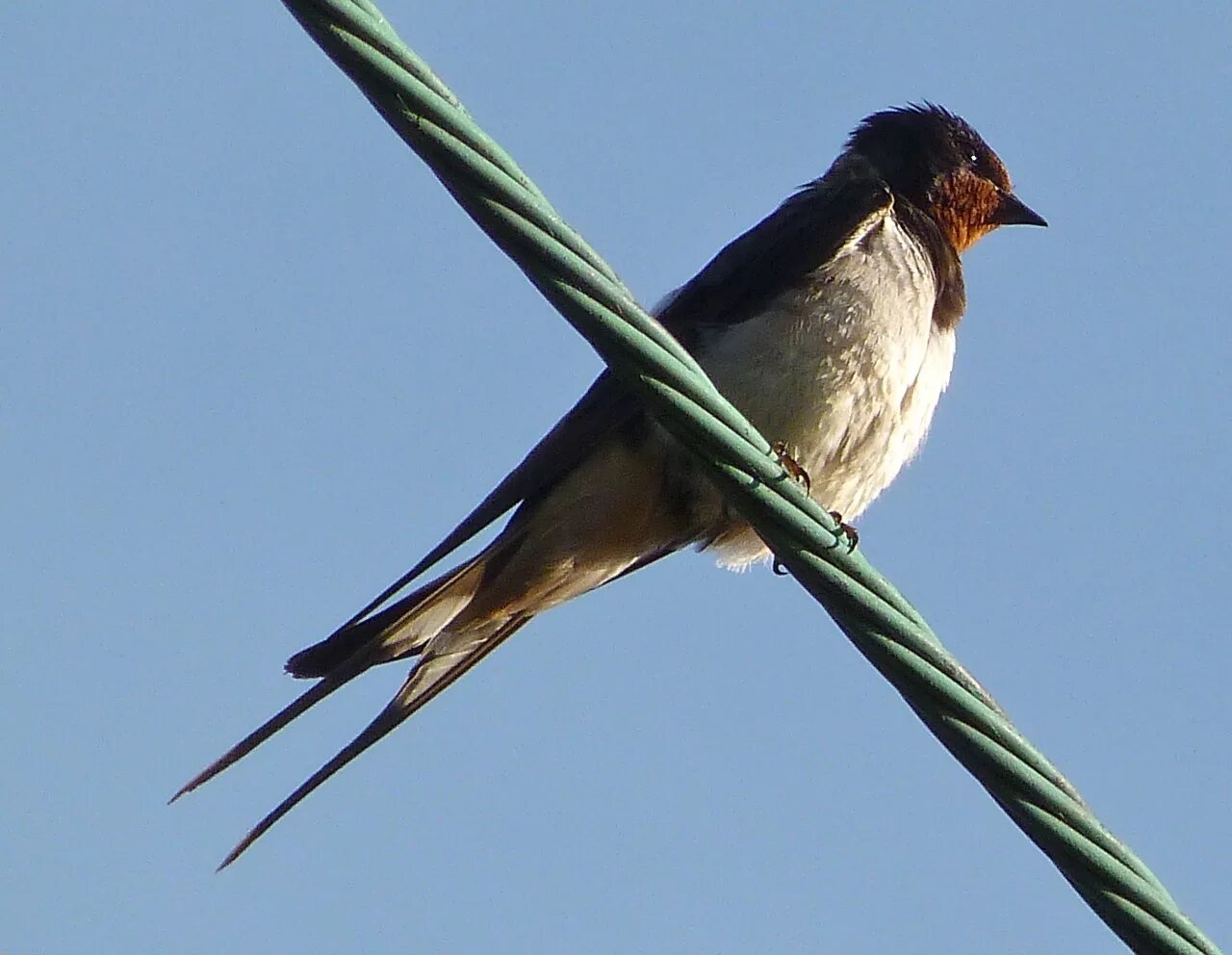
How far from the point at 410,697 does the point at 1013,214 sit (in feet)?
8.72

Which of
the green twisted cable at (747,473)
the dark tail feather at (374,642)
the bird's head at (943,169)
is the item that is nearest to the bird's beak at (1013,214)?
the bird's head at (943,169)

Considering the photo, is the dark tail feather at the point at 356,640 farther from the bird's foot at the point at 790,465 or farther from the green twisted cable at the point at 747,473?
the green twisted cable at the point at 747,473

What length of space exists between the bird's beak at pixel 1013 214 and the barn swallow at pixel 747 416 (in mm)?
979

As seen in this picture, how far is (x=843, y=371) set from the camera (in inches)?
173

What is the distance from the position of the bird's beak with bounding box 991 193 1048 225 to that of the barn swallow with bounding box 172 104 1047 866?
3.21 ft

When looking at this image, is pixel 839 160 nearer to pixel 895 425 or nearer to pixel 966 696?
pixel 895 425

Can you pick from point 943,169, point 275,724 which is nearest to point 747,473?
point 275,724

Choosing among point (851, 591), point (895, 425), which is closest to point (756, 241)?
point (895, 425)

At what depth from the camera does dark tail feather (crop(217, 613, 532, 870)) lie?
3.62m

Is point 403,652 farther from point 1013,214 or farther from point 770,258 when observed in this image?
point 1013,214

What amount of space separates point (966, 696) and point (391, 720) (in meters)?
2.16

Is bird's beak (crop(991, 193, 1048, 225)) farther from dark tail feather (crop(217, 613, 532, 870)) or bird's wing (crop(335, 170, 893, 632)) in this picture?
dark tail feather (crop(217, 613, 532, 870))

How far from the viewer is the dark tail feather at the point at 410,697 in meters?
3.62

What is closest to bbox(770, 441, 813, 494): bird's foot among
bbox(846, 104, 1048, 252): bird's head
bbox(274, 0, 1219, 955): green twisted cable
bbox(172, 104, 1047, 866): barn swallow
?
bbox(172, 104, 1047, 866): barn swallow
